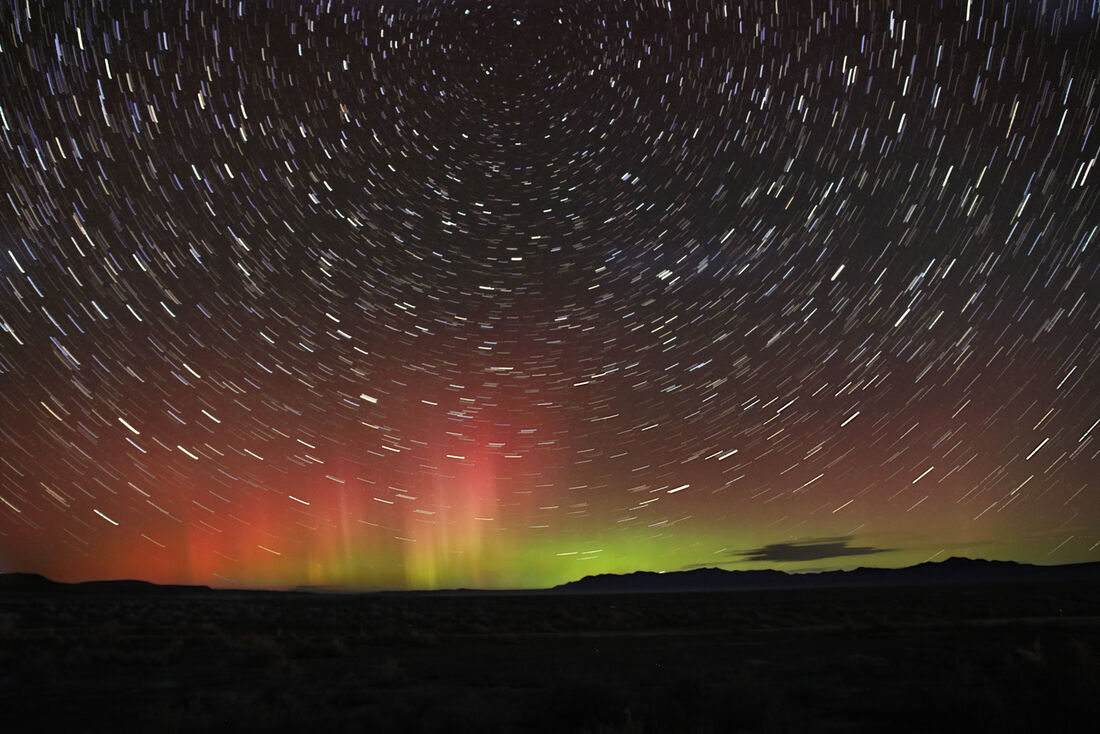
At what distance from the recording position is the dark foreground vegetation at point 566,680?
10391 millimetres

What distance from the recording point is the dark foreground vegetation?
1039cm

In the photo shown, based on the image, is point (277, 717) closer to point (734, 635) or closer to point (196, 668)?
point (196, 668)

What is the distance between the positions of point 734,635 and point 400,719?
16.8m

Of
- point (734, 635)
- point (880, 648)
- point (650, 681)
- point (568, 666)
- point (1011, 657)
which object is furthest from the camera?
point (734, 635)

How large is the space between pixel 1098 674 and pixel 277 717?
11853 millimetres

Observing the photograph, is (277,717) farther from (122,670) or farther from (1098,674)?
(1098,674)

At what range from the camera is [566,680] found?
12.3 metres

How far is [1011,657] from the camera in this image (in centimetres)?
1605

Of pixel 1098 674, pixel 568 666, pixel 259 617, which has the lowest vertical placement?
pixel 1098 674

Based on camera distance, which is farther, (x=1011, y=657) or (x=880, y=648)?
(x=880, y=648)

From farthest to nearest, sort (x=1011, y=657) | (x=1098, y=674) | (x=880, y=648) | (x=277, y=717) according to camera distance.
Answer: (x=880, y=648) < (x=1011, y=657) < (x=1098, y=674) < (x=277, y=717)

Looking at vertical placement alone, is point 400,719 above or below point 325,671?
below

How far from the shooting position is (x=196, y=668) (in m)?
17.2

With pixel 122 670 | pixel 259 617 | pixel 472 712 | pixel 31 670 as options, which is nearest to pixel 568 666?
pixel 472 712
